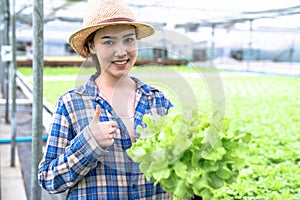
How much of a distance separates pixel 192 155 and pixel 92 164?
333mm

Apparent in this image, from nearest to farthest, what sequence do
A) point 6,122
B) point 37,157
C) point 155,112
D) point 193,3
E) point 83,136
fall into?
point 83,136
point 155,112
point 37,157
point 6,122
point 193,3

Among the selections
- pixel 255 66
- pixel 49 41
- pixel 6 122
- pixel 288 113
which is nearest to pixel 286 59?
pixel 255 66

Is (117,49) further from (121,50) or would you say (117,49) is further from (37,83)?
(37,83)

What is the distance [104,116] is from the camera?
1013 mm

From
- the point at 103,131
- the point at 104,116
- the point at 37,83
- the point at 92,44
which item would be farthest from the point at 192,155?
the point at 37,83

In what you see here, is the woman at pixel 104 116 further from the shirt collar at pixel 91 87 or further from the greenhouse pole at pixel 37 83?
the greenhouse pole at pixel 37 83

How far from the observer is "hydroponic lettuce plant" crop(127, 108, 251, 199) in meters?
0.71

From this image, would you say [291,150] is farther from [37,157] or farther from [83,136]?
[83,136]

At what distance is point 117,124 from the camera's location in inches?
39.1

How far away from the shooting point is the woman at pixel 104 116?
94 cm

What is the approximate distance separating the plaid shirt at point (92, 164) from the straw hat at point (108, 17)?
4.8 inches

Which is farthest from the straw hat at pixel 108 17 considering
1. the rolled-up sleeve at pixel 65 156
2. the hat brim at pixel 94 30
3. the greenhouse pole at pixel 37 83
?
the greenhouse pole at pixel 37 83

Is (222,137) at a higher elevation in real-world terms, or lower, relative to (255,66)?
higher

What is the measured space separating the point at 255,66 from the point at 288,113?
13232 mm
